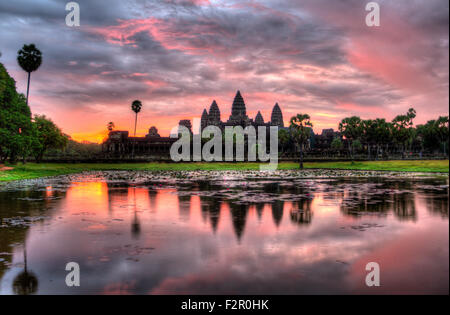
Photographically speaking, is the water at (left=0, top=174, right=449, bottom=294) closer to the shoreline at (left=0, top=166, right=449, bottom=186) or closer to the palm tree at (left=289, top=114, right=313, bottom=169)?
the shoreline at (left=0, top=166, right=449, bottom=186)

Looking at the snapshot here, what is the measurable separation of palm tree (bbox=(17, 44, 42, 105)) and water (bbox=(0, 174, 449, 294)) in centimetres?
5301

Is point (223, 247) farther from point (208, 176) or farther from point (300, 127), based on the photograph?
point (300, 127)

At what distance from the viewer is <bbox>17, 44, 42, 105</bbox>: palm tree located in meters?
62.8

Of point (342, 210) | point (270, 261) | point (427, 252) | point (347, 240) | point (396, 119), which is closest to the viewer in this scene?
point (270, 261)

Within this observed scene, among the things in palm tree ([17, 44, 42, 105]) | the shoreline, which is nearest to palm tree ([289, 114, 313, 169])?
the shoreline

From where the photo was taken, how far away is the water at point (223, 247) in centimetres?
716

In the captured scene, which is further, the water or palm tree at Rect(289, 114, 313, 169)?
palm tree at Rect(289, 114, 313, 169)

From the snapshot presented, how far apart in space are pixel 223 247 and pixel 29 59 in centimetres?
6510

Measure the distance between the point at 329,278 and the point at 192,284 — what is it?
269 cm

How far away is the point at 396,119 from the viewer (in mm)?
109875

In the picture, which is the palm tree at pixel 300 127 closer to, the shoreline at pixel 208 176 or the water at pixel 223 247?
the shoreline at pixel 208 176
